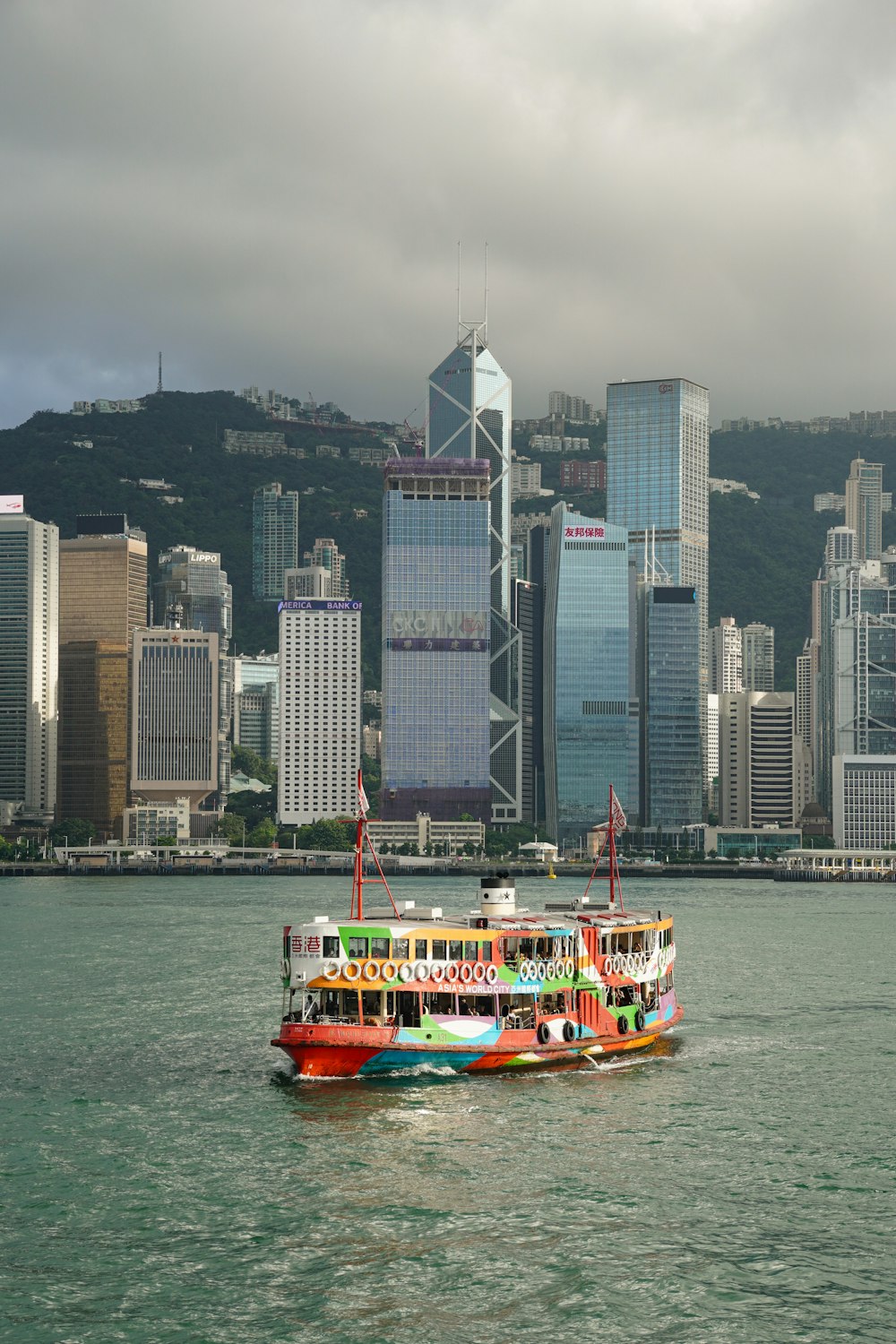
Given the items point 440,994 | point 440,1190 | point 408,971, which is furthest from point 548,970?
point 440,1190

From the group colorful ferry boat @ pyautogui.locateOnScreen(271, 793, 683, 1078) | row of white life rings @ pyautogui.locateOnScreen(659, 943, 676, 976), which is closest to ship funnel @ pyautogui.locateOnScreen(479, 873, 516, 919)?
colorful ferry boat @ pyautogui.locateOnScreen(271, 793, 683, 1078)

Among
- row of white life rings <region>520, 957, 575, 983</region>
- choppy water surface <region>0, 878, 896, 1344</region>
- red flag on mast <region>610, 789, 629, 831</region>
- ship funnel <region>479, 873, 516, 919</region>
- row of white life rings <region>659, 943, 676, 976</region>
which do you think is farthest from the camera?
red flag on mast <region>610, 789, 629, 831</region>

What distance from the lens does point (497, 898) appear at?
208 ft

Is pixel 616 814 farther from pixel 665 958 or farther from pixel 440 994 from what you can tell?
pixel 440 994

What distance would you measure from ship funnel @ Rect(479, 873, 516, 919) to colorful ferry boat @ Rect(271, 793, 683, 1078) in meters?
1.00

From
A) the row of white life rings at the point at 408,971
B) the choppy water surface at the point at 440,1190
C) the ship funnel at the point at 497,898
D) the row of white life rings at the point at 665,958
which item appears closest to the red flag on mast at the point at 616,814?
the row of white life rings at the point at 665,958

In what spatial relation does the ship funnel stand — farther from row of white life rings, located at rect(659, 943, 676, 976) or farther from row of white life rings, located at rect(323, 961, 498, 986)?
row of white life rings, located at rect(659, 943, 676, 976)

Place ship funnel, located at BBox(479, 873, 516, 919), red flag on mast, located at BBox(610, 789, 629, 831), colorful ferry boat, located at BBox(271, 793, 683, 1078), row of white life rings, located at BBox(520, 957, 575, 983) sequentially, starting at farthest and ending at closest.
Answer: red flag on mast, located at BBox(610, 789, 629, 831), ship funnel, located at BBox(479, 873, 516, 919), row of white life rings, located at BBox(520, 957, 575, 983), colorful ferry boat, located at BBox(271, 793, 683, 1078)

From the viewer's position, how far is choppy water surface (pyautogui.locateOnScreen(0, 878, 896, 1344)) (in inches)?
1394

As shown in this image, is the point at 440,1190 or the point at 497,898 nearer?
the point at 440,1190

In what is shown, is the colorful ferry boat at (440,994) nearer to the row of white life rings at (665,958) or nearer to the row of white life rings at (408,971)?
the row of white life rings at (408,971)

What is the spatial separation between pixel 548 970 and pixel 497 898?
4.94 metres

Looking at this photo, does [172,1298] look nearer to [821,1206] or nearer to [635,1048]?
[821,1206]

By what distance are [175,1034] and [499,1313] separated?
1436 inches
